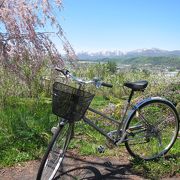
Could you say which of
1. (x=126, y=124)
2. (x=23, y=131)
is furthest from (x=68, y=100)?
(x=23, y=131)

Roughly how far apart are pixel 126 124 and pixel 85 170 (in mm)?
778

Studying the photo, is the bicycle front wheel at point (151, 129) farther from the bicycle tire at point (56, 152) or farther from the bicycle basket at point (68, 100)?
the bicycle basket at point (68, 100)

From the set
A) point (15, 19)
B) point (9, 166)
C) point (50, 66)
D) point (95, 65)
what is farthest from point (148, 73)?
point (9, 166)

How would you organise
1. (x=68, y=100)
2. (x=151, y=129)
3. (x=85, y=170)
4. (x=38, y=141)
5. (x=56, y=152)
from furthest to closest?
(x=38, y=141) < (x=151, y=129) < (x=85, y=170) < (x=56, y=152) < (x=68, y=100)

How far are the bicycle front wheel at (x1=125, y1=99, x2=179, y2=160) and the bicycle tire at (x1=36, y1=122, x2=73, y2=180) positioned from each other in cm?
98

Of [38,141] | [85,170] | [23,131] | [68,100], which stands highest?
[68,100]

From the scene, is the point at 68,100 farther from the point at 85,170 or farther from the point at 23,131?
the point at 23,131

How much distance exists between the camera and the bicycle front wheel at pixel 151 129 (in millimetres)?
4695

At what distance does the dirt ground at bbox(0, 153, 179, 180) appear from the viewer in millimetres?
4289

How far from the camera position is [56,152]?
3.96 metres

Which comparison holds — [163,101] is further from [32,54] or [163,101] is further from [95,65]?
[95,65]

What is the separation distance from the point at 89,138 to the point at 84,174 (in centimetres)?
131

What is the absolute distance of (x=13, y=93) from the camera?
7086 millimetres

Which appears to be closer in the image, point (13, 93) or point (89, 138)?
point (89, 138)
